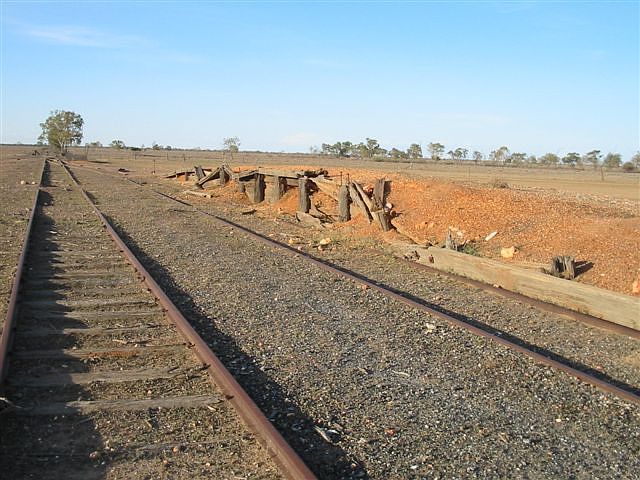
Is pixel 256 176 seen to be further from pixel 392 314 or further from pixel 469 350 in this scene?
pixel 469 350

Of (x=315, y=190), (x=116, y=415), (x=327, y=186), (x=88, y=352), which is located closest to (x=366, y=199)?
(x=327, y=186)

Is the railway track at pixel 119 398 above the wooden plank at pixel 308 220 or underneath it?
above

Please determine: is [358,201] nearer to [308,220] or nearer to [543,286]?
[308,220]

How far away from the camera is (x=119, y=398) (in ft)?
16.9

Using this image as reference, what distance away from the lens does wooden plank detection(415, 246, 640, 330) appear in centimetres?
810

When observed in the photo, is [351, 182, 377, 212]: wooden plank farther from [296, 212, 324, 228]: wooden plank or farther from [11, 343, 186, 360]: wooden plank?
[11, 343, 186, 360]: wooden plank

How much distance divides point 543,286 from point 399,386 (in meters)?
4.48

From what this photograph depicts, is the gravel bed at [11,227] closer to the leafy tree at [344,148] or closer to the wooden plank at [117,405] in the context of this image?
the wooden plank at [117,405]

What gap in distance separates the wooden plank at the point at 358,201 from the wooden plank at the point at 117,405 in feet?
38.2

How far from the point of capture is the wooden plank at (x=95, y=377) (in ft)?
17.7

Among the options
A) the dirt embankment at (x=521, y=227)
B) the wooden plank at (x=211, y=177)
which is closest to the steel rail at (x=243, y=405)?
the dirt embankment at (x=521, y=227)

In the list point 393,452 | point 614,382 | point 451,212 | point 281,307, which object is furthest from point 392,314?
point 451,212

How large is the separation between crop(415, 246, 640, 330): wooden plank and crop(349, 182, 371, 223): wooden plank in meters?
4.57

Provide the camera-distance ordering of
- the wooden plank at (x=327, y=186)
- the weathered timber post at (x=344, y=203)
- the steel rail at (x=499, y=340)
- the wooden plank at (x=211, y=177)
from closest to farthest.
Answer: the steel rail at (x=499, y=340)
the weathered timber post at (x=344, y=203)
the wooden plank at (x=327, y=186)
the wooden plank at (x=211, y=177)
